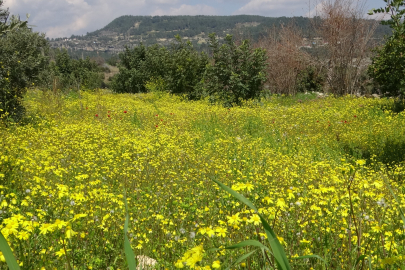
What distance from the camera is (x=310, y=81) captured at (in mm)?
22250

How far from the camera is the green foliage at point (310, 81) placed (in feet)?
69.6

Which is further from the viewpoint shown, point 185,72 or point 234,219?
point 185,72

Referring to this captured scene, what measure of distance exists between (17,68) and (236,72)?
30.6 feet

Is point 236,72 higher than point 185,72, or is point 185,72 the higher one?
point 185,72

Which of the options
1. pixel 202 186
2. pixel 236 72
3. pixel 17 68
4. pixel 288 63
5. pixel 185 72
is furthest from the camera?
pixel 185 72

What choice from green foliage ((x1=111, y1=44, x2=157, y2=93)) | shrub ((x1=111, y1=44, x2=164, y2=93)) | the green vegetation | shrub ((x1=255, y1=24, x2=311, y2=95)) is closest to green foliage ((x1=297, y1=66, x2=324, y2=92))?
shrub ((x1=255, y1=24, x2=311, y2=95))

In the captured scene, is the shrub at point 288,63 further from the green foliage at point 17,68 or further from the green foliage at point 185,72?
the green foliage at point 17,68

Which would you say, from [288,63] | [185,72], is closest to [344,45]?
[288,63]

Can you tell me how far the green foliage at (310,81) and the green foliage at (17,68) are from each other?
55.7 feet

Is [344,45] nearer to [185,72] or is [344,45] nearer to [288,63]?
[288,63]

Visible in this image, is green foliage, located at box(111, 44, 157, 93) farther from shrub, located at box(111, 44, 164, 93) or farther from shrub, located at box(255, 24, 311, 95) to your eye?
shrub, located at box(255, 24, 311, 95)

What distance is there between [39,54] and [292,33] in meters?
16.7

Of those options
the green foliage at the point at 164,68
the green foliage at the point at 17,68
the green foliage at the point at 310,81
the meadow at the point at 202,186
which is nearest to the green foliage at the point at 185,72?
the green foliage at the point at 164,68

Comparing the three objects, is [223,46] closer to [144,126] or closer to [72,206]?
[144,126]
